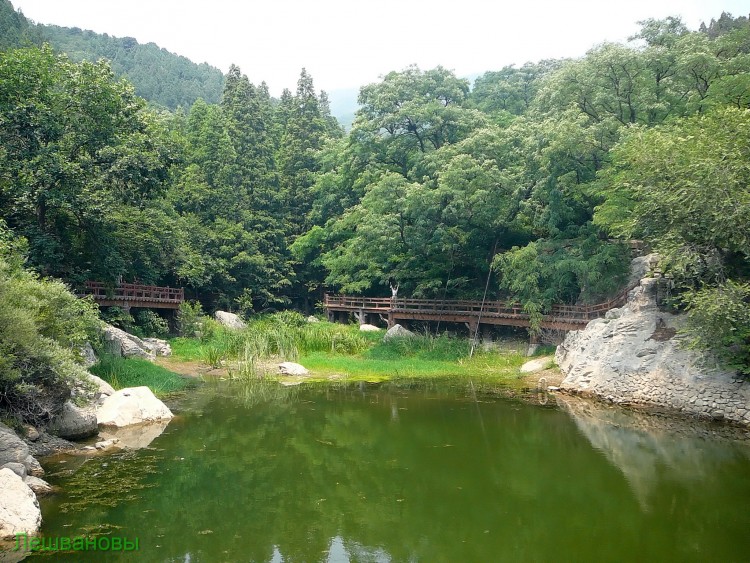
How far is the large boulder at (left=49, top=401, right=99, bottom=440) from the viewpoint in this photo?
13.3 metres

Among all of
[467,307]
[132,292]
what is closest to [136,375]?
[132,292]

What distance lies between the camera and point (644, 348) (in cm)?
1855

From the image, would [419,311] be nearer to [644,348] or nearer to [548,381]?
[548,381]

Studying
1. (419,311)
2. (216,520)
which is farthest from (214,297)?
(216,520)

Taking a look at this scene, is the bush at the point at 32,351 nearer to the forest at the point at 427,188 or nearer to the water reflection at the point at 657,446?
the forest at the point at 427,188

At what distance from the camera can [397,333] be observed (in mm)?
29266

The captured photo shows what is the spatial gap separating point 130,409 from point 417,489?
8.30 meters

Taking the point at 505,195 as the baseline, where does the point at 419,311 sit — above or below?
below

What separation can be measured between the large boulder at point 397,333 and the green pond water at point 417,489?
38.5 feet

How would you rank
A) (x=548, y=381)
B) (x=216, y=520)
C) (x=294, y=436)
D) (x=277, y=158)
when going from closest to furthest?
(x=216, y=520)
(x=294, y=436)
(x=548, y=381)
(x=277, y=158)

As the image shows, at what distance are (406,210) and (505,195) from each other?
484cm

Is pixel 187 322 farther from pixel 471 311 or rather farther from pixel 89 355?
pixel 471 311

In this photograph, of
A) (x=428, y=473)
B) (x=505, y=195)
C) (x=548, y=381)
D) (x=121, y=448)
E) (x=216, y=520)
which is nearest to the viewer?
(x=216, y=520)

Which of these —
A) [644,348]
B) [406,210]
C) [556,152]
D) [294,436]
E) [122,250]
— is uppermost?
[556,152]
